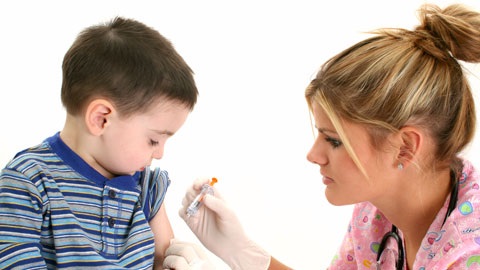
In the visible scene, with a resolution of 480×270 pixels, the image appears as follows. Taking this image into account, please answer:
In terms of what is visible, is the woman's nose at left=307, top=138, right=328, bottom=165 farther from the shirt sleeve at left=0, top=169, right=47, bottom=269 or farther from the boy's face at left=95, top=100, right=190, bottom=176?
the shirt sleeve at left=0, top=169, right=47, bottom=269

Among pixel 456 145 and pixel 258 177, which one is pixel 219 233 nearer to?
pixel 258 177

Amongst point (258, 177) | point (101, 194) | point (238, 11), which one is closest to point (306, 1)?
point (238, 11)

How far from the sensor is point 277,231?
2424mm

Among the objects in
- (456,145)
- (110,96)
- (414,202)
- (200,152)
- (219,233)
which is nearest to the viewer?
(110,96)

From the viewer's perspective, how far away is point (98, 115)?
1508 millimetres

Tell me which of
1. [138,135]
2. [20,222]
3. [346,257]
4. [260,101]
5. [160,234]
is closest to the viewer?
[20,222]

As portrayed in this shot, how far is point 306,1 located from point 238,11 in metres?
0.29

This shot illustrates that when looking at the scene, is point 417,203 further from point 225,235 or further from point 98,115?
point 98,115

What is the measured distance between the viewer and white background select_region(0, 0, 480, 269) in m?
2.25

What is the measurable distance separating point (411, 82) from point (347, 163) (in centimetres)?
27

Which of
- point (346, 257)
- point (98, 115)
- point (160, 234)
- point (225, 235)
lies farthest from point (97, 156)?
point (346, 257)

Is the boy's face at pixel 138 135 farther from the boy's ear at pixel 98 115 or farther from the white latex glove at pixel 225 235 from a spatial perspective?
the white latex glove at pixel 225 235

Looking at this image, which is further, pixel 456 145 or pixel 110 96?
pixel 456 145

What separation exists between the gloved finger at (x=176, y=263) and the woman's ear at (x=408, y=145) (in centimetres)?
63
